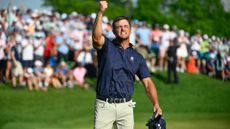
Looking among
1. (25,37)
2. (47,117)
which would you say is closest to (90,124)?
(47,117)

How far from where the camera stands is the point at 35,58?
49.4 feet

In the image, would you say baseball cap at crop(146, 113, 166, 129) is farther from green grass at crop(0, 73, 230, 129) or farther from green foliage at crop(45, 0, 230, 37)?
green foliage at crop(45, 0, 230, 37)

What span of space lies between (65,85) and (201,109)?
3.80 m

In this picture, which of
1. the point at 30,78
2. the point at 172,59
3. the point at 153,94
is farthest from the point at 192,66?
the point at 153,94

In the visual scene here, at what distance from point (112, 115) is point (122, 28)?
34.1 inches

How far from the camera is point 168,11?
4956cm

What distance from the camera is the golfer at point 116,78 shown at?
17.9ft

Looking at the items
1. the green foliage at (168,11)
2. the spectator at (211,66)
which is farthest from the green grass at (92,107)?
the green foliage at (168,11)

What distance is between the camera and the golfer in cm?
547

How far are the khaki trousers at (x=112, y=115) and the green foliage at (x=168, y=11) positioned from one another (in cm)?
1637

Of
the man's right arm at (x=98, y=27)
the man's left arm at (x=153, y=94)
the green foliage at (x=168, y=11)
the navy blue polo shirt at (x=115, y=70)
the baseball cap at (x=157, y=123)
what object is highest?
the green foliage at (x=168, y=11)

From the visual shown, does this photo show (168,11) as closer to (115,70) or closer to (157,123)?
(157,123)

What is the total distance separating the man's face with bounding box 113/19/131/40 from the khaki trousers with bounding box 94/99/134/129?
67cm

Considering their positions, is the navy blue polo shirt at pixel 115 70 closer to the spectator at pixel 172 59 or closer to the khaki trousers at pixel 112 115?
the khaki trousers at pixel 112 115
